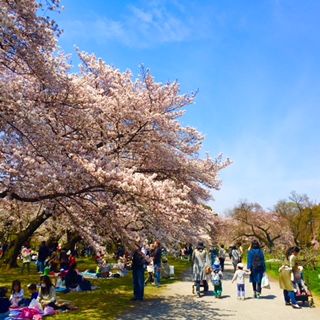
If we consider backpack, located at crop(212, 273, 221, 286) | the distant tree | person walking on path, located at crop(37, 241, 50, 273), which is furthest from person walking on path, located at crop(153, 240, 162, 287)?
the distant tree

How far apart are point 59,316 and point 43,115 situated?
5288mm

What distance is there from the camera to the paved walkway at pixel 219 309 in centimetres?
962

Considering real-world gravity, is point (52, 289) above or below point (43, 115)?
below

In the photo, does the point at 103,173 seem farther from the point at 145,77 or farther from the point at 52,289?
the point at 145,77

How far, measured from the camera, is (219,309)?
10742 mm

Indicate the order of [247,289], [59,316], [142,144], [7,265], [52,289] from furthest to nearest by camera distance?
[7,265], [142,144], [247,289], [52,289], [59,316]

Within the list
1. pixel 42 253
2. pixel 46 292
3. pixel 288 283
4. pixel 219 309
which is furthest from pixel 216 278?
pixel 42 253

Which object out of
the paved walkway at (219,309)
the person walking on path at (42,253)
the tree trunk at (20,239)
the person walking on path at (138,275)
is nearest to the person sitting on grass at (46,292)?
the paved walkway at (219,309)

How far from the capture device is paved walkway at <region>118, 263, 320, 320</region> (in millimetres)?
9625

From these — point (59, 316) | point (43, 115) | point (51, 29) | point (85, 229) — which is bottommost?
point (59, 316)

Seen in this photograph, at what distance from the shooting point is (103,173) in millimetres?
9484

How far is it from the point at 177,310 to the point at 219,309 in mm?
1204

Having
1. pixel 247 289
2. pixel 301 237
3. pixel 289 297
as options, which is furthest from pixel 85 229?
pixel 301 237

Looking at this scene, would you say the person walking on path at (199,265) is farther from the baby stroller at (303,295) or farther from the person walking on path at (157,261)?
the baby stroller at (303,295)
